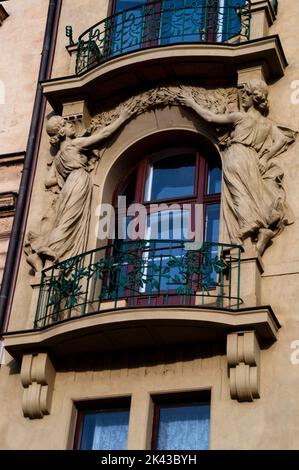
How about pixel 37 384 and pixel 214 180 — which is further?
pixel 214 180

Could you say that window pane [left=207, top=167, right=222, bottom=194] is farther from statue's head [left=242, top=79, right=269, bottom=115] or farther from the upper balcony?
the upper balcony

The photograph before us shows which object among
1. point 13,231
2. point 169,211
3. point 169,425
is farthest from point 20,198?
point 169,425

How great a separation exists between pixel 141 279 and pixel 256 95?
9.65 feet

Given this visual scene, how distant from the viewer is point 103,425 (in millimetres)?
13867

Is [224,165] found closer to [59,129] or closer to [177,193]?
[177,193]

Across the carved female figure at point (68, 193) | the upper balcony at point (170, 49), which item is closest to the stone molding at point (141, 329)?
the carved female figure at point (68, 193)

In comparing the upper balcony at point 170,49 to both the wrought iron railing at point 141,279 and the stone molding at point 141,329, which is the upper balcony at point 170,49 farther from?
the stone molding at point 141,329

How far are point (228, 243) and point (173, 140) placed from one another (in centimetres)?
240

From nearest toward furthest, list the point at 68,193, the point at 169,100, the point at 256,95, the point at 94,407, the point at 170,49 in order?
the point at 94,407 → the point at 256,95 → the point at 68,193 → the point at 170,49 → the point at 169,100

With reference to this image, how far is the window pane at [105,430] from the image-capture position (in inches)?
535

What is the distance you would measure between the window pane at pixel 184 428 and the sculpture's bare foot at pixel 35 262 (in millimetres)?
2700

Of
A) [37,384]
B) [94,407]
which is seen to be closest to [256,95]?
[94,407]

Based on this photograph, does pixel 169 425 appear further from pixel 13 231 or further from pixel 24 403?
pixel 13 231

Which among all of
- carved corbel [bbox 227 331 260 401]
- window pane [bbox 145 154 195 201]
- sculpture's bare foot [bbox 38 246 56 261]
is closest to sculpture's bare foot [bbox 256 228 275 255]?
carved corbel [bbox 227 331 260 401]
